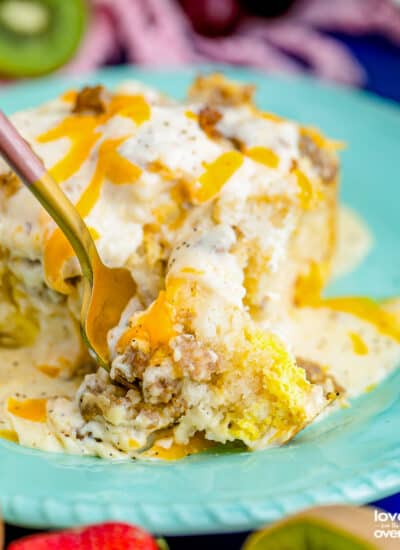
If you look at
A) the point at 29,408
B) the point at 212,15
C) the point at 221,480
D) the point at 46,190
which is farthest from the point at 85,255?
the point at 212,15

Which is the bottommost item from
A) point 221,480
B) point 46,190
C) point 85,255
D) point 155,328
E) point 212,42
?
point 212,42

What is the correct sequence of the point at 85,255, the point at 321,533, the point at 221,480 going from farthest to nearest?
the point at 85,255, the point at 221,480, the point at 321,533

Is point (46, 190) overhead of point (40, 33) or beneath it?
overhead

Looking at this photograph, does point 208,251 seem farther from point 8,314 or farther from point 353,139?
point 353,139

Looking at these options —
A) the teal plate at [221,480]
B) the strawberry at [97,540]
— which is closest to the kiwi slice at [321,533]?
the teal plate at [221,480]

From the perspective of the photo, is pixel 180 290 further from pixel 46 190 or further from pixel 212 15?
pixel 212 15

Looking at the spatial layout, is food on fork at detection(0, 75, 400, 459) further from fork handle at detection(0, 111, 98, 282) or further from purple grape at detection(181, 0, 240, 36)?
purple grape at detection(181, 0, 240, 36)

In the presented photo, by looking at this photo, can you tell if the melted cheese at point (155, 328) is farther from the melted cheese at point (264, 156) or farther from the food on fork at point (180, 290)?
the melted cheese at point (264, 156)
